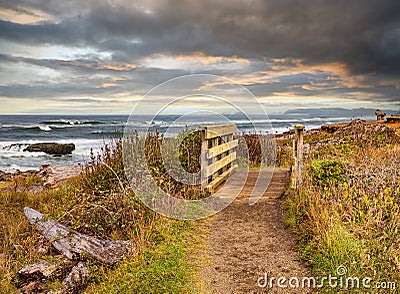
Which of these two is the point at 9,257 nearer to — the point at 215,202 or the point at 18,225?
the point at 18,225

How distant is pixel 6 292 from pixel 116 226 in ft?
6.40

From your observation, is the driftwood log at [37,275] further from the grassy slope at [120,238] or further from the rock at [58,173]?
the rock at [58,173]

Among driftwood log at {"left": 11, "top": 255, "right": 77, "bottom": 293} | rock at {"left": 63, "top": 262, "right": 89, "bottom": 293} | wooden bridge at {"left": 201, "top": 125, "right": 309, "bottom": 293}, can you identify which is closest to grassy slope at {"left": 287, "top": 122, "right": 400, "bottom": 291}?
wooden bridge at {"left": 201, "top": 125, "right": 309, "bottom": 293}

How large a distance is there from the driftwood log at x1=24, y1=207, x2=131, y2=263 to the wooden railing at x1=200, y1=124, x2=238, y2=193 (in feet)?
10.8

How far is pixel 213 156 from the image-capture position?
9.31 meters

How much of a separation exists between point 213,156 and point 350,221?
14.3ft

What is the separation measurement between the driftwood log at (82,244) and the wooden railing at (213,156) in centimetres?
328

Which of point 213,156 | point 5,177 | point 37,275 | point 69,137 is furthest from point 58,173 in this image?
point 69,137

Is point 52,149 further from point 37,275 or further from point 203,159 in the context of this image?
point 37,275

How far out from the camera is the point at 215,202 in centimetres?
861

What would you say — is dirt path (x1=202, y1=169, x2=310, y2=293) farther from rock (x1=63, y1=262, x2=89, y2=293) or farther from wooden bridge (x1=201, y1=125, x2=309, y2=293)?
rock (x1=63, y1=262, x2=89, y2=293)

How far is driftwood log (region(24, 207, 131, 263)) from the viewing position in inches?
232

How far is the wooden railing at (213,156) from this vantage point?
888 centimetres

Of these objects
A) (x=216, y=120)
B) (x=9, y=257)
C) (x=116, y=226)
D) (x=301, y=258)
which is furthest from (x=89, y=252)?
(x=216, y=120)
